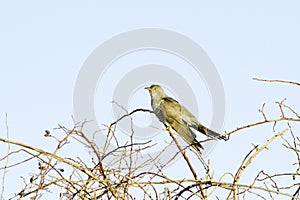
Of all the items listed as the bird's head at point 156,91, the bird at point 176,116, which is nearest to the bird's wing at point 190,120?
the bird at point 176,116

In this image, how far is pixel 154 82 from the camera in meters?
7.63

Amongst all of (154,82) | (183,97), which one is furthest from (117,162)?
(154,82)

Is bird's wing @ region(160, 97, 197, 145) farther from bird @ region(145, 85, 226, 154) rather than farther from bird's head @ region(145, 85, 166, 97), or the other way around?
bird's head @ region(145, 85, 166, 97)

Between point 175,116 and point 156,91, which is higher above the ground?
point 156,91

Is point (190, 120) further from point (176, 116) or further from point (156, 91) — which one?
point (156, 91)

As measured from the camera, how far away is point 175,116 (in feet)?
21.7

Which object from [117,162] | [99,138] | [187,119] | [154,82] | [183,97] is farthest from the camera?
[154,82]

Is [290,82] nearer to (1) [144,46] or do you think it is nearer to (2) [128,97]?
(2) [128,97]

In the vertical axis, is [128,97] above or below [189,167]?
above

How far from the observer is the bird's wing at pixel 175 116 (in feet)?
19.6

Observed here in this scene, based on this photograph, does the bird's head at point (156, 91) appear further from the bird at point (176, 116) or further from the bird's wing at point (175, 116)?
the bird's wing at point (175, 116)

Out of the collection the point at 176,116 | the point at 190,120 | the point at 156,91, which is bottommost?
the point at 190,120

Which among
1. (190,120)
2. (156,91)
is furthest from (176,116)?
(156,91)

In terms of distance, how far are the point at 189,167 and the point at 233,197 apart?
1.49 feet
